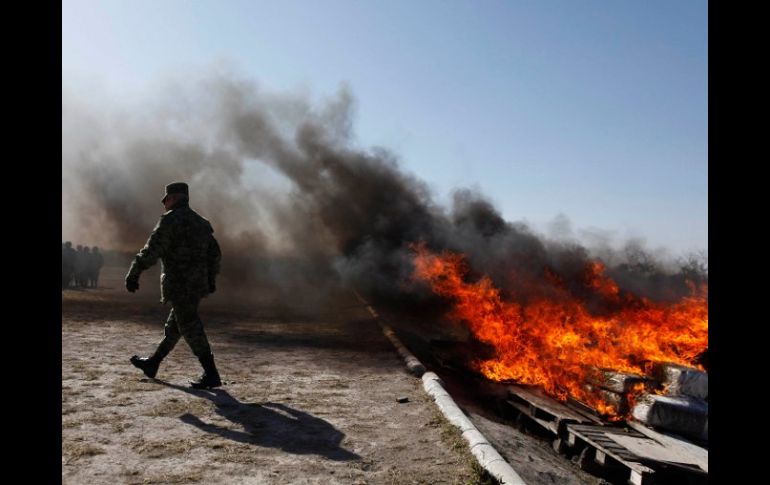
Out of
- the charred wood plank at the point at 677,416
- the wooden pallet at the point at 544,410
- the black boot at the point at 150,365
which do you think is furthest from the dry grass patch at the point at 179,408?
the charred wood plank at the point at 677,416

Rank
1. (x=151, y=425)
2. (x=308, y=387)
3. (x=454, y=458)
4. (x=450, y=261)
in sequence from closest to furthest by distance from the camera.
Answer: (x=454, y=458) → (x=151, y=425) → (x=308, y=387) → (x=450, y=261)

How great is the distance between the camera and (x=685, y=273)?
43.1 feet


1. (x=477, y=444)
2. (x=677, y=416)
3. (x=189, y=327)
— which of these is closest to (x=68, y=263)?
(x=189, y=327)


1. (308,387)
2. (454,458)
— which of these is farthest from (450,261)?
(454,458)

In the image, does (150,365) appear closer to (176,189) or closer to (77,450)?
(176,189)

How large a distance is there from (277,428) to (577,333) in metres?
7.69

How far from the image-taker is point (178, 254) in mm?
6105

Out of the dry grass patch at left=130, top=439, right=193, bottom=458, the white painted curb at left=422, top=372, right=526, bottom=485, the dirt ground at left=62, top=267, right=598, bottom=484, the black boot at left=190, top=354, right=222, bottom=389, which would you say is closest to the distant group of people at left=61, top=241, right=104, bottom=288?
the dirt ground at left=62, top=267, right=598, bottom=484

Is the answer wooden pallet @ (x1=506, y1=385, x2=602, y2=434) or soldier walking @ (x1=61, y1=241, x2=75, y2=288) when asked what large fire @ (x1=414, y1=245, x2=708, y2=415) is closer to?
wooden pallet @ (x1=506, y1=385, x2=602, y2=434)

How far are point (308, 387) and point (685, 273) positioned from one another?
428 inches

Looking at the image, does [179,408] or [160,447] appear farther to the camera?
[179,408]

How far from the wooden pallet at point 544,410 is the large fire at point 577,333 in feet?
1.27

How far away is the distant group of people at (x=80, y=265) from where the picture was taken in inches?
899
